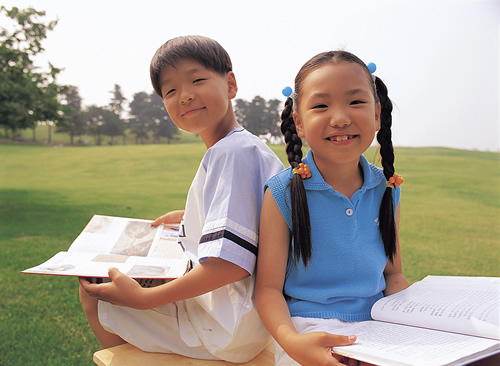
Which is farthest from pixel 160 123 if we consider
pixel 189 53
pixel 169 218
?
pixel 189 53

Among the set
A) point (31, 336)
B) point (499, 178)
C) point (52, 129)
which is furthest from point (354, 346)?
point (52, 129)

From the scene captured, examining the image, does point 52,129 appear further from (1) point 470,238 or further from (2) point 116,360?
(2) point 116,360

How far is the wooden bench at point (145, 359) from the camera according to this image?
1.16 meters

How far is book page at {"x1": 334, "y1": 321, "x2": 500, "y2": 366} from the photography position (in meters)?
0.72

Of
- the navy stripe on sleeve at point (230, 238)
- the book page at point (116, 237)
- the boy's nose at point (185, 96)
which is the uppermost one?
the boy's nose at point (185, 96)

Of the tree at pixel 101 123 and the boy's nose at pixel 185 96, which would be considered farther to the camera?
the tree at pixel 101 123

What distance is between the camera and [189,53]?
4.07 ft

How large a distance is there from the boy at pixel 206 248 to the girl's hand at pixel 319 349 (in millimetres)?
241

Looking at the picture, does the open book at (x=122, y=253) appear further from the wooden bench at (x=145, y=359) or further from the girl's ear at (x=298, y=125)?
the girl's ear at (x=298, y=125)

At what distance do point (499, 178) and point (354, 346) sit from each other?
13547mm

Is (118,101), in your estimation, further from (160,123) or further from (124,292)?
(124,292)

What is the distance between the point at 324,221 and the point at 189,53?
63 centimetres

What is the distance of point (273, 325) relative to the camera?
3.28ft

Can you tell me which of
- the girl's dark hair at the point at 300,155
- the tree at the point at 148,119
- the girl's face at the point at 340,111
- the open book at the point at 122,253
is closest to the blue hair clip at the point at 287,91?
the girl's dark hair at the point at 300,155
